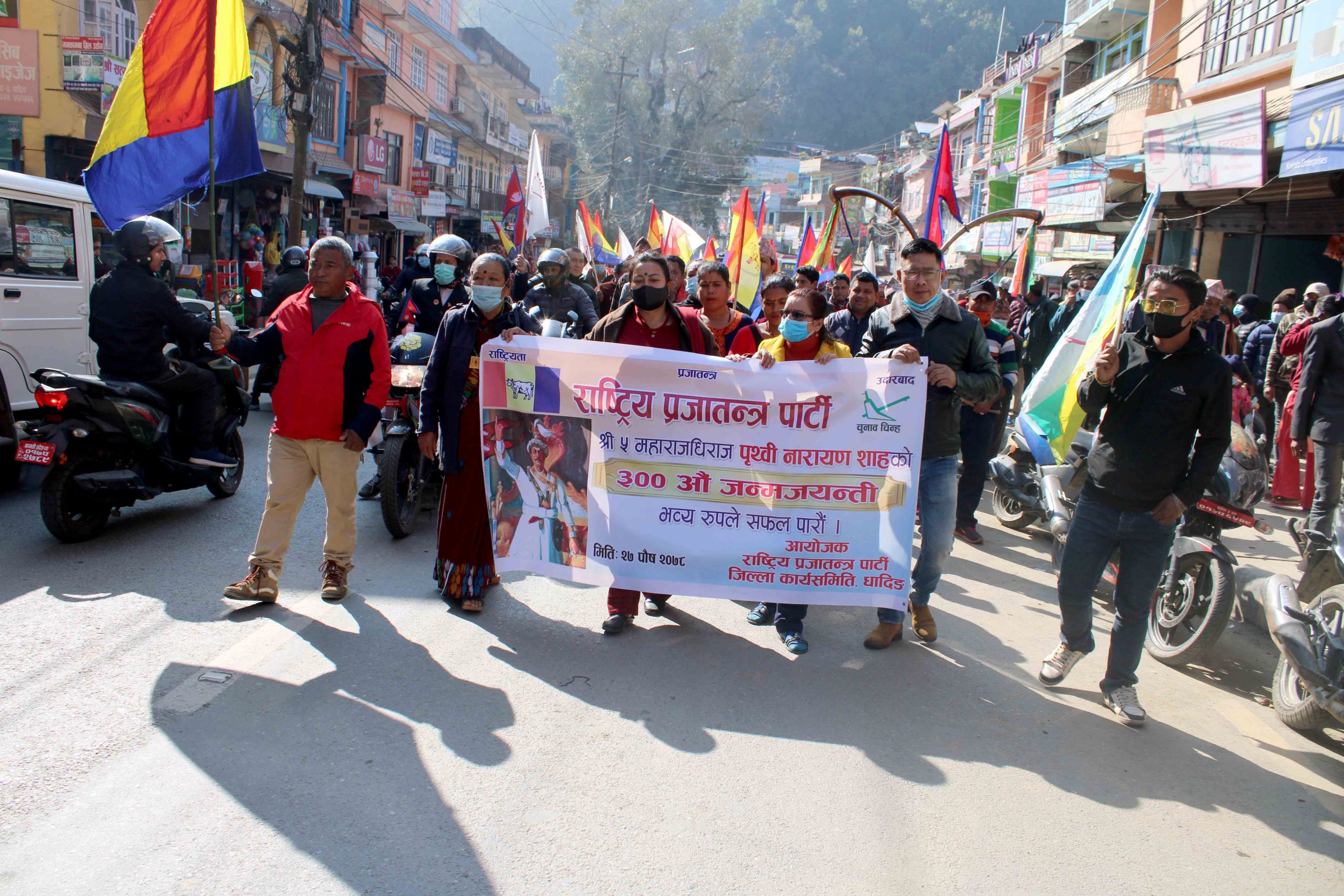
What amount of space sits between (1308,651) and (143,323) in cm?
641

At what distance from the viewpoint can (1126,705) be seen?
414 centimetres

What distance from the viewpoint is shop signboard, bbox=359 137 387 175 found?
1123 inches

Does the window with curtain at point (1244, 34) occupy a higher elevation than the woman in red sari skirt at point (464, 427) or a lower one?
higher

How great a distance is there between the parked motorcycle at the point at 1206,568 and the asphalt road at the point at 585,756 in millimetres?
215

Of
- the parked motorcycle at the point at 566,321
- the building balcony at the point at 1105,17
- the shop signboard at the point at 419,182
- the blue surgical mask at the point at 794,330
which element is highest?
the building balcony at the point at 1105,17

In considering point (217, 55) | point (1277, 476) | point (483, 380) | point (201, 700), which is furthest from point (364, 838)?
point (1277, 476)

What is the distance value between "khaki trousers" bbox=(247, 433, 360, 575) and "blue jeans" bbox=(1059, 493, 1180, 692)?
3489 mm

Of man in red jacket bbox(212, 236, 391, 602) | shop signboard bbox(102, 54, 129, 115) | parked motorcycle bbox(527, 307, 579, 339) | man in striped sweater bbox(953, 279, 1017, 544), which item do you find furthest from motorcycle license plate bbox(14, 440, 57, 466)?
shop signboard bbox(102, 54, 129, 115)

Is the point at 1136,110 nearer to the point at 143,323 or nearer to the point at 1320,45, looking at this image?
the point at 1320,45

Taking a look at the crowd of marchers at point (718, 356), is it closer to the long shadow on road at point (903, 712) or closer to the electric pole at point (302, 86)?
the long shadow on road at point (903, 712)

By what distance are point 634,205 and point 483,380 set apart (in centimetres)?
5148

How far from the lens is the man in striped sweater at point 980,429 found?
7227 mm

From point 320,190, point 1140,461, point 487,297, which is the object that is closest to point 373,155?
point 320,190

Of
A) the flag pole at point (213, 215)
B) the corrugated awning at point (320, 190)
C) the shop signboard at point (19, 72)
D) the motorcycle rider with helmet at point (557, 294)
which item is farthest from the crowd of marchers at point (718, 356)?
the corrugated awning at point (320, 190)
